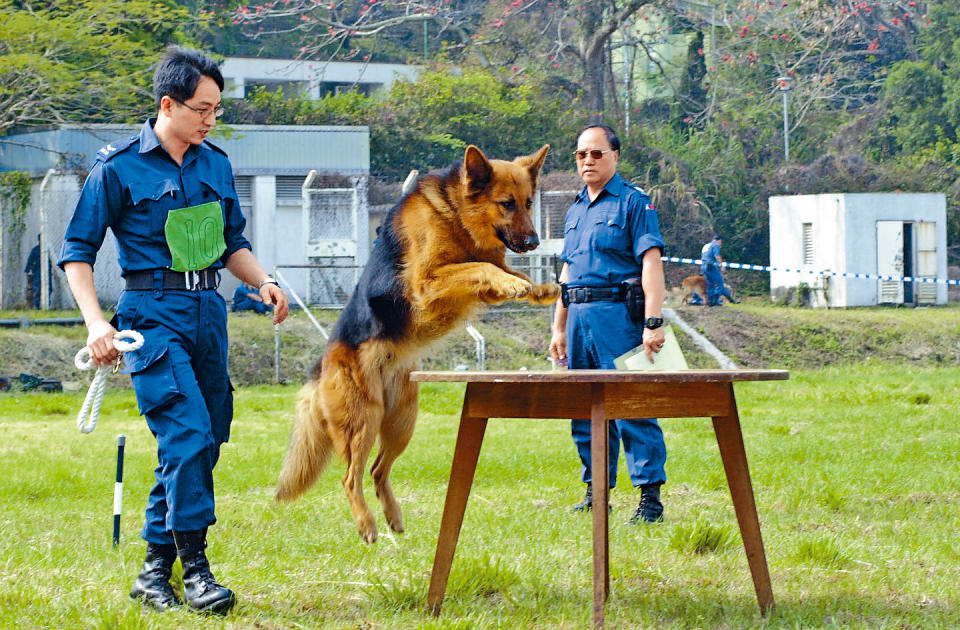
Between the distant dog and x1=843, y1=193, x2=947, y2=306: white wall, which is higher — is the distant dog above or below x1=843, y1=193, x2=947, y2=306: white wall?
below

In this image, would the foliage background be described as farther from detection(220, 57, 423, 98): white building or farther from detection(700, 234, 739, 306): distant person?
detection(700, 234, 739, 306): distant person

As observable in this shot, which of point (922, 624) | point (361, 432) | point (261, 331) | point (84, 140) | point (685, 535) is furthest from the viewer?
point (84, 140)

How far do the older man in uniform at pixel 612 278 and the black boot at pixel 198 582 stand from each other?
8.33 ft

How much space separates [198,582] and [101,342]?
90cm

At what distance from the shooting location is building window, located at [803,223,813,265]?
81.4 feet

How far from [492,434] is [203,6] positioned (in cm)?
2324

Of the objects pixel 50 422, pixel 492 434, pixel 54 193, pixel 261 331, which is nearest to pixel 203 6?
pixel 54 193

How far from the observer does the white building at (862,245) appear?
77.8 ft

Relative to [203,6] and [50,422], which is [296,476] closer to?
[50,422]

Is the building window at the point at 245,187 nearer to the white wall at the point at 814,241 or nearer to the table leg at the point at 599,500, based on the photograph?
the white wall at the point at 814,241

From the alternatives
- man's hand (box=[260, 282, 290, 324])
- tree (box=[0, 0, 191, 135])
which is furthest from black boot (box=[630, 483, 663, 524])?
tree (box=[0, 0, 191, 135])

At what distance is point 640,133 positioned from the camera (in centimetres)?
3023

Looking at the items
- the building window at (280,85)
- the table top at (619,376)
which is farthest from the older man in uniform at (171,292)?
the building window at (280,85)

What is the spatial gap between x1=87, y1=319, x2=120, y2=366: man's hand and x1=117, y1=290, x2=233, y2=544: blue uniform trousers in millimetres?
126
